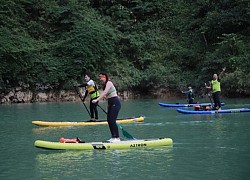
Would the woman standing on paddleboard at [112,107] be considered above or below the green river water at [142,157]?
above

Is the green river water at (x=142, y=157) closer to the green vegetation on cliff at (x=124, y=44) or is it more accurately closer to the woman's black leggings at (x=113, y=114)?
the woman's black leggings at (x=113, y=114)

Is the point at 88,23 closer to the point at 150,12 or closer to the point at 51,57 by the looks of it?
the point at 51,57

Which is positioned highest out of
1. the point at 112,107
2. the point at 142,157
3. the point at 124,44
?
the point at 124,44

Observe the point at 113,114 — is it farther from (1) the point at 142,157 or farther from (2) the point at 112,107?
(1) the point at 142,157

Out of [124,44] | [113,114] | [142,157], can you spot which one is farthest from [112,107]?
[124,44]

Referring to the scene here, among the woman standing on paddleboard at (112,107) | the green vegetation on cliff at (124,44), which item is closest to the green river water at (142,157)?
the woman standing on paddleboard at (112,107)

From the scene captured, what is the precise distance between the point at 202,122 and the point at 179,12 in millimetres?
27778

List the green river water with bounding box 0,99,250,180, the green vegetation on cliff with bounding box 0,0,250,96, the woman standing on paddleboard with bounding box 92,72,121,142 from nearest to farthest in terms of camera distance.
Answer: the green river water with bounding box 0,99,250,180, the woman standing on paddleboard with bounding box 92,72,121,142, the green vegetation on cliff with bounding box 0,0,250,96

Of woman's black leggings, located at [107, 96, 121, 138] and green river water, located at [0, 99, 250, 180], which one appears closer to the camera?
green river water, located at [0, 99, 250, 180]

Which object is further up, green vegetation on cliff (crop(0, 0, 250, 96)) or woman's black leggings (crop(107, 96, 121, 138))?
green vegetation on cliff (crop(0, 0, 250, 96))

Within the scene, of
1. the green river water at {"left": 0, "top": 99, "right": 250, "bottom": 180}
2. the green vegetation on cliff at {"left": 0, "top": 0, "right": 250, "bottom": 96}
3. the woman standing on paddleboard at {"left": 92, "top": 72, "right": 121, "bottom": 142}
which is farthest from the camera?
the green vegetation on cliff at {"left": 0, "top": 0, "right": 250, "bottom": 96}

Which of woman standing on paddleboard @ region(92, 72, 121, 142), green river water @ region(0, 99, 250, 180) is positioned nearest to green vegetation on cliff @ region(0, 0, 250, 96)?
green river water @ region(0, 99, 250, 180)

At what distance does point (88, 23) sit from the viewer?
35.3 m

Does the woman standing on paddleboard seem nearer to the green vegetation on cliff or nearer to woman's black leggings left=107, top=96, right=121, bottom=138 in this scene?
woman's black leggings left=107, top=96, right=121, bottom=138
